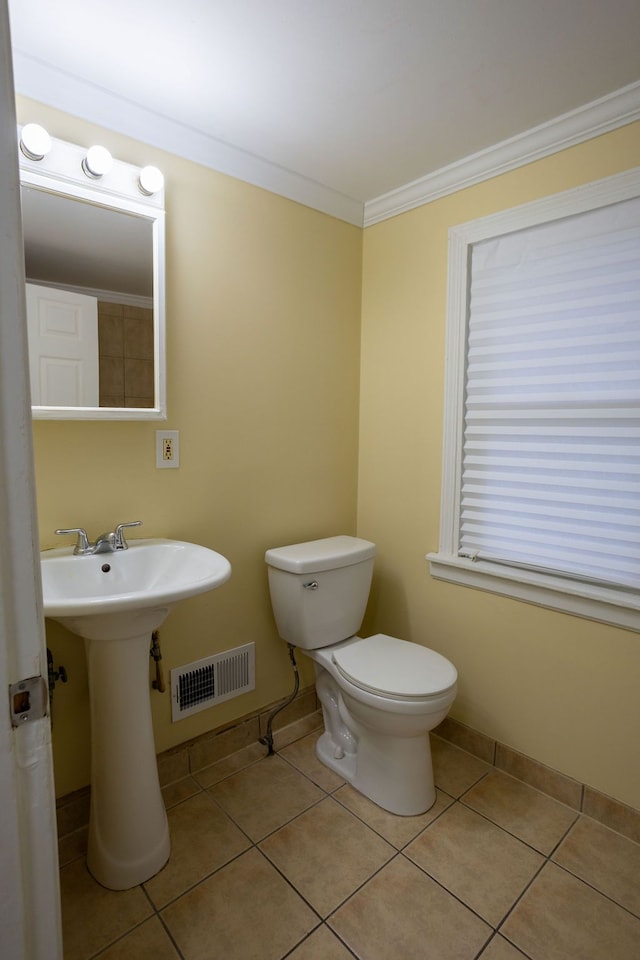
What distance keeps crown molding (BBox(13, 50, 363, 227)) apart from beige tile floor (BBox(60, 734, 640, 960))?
209 cm

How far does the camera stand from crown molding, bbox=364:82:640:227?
4.91 feet

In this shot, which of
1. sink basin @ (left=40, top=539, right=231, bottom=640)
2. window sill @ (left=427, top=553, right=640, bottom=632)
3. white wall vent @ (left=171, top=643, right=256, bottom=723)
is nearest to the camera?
sink basin @ (left=40, top=539, right=231, bottom=640)

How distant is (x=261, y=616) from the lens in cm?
204

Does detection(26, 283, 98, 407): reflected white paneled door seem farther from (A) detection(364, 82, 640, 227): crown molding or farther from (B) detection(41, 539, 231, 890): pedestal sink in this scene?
(A) detection(364, 82, 640, 227): crown molding

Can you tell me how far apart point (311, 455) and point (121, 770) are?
1311 millimetres

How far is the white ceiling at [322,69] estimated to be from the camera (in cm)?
121

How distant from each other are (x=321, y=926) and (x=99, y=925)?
58 centimetres

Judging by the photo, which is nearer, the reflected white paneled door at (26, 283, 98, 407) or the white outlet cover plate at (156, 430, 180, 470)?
the reflected white paneled door at (26, 283, 98, 407)

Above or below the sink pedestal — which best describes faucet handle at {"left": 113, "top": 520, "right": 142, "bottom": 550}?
above

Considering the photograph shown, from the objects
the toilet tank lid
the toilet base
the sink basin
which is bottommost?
the toilet base

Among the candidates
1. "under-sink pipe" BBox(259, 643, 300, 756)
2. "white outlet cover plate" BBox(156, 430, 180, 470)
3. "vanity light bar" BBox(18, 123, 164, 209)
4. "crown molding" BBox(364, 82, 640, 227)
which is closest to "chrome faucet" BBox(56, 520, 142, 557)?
"white outlet cover plate" BBox(156, 430, 180, 470)

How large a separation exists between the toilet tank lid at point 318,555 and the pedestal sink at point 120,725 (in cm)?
43

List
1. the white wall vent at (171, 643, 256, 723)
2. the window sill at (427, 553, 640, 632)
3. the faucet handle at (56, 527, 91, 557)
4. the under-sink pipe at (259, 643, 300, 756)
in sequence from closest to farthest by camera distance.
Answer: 1. the faucet handle at (56, 527, 91, 557)
2. the window sill at (427, 553, 640, 632)
3. the white wall vent at (171, 643, 256, 723)
4. the under-sink pipe at (259, 643, 300, 756)

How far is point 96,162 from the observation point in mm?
1422
